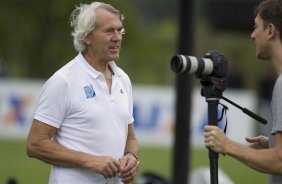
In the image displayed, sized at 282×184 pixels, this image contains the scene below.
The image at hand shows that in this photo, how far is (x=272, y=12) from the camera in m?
4.25

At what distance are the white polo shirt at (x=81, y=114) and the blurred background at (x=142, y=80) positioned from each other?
2.15 metres

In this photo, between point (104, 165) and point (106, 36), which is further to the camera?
point (106, 36)

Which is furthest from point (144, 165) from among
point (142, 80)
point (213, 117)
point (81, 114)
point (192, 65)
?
point (142, 80)

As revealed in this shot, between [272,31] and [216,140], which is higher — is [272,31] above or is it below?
above

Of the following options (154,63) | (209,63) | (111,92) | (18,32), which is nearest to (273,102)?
(209,63)

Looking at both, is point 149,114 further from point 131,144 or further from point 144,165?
point 131,144

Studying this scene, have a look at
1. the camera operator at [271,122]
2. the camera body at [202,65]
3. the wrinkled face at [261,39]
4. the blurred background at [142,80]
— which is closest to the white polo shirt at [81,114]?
the camera body at [202,65]

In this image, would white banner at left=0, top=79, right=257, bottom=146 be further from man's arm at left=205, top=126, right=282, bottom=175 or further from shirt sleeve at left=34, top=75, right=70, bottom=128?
man's arm at left=205, top=126, right=282, bottom=175

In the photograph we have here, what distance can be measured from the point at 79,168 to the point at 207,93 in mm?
855

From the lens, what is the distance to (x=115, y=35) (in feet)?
15.6

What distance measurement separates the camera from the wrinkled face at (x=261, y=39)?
14.1 ft

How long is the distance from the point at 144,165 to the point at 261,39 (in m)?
10.4

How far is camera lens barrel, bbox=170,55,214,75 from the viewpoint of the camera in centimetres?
424

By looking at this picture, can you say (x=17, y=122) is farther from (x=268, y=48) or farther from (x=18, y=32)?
(x=268, y=48)
